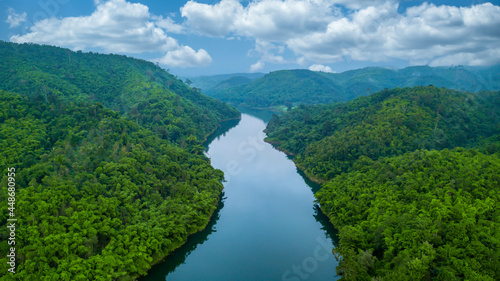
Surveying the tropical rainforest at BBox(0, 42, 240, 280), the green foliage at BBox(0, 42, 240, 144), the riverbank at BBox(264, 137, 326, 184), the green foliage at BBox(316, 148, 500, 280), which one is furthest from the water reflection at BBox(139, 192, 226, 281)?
the green foliage at BBox(0, 42, 240, 144)

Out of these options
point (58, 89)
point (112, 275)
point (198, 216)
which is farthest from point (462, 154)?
point (58, 89)

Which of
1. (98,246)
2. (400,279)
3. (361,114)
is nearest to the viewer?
(400,279)

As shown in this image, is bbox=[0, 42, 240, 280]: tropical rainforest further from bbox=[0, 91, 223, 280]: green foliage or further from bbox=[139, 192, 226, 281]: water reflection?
bbox=[139, 192, 226, 281]: water reflection

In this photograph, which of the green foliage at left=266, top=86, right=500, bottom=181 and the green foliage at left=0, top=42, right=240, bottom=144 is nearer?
the green foliage at left=266, top=86, right=500, bottom=181

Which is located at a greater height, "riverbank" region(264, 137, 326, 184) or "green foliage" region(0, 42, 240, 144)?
"green foliage" region(0, 42, 240, 144)

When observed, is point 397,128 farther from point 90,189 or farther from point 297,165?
point 90,189

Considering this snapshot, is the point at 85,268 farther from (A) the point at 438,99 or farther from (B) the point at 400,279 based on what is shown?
(A) the point at 438,99
